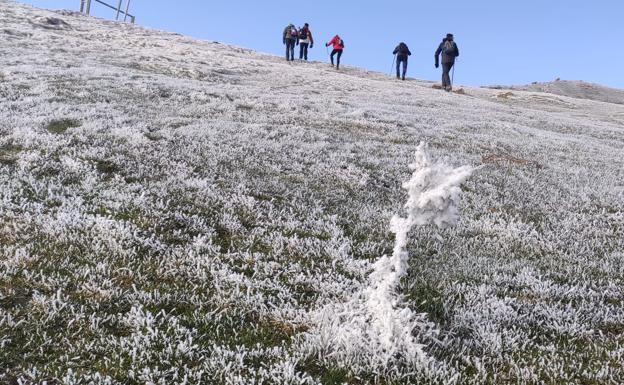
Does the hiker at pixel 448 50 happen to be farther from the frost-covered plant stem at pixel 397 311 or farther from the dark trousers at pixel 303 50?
the frost-covered plant stem at pixel 397 311

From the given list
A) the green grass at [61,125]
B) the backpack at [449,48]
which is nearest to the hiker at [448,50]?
the backpack at [449,48]

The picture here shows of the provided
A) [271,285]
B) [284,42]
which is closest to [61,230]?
[271,285]

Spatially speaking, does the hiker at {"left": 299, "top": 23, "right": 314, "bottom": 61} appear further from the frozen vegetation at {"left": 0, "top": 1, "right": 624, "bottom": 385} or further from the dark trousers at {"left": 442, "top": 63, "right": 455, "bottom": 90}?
the frozen vegetation at {"left": 0, "top": 1, "right": 624, "bottom": 385}

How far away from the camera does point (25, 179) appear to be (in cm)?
973

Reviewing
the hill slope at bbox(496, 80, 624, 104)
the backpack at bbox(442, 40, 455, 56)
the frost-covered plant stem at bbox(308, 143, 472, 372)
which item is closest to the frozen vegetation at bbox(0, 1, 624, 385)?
the frost-covered plant stem at bbox(308, 143, 472, 372)

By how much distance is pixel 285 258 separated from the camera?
7.75m

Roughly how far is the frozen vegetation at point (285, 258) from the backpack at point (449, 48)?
2705 cm

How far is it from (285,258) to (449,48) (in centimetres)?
3976

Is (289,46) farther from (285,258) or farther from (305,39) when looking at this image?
(285,258)

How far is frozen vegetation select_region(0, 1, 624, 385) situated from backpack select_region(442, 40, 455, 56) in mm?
27055

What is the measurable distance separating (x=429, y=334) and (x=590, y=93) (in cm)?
9632

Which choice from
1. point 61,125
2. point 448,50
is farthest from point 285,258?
point 448,50

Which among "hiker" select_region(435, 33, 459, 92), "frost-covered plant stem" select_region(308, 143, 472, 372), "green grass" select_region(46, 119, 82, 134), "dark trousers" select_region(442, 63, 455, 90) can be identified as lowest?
"frost-covered plant stem" select_region(308, 143, 472, 372)

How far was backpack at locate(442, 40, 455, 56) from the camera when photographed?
140 ft
